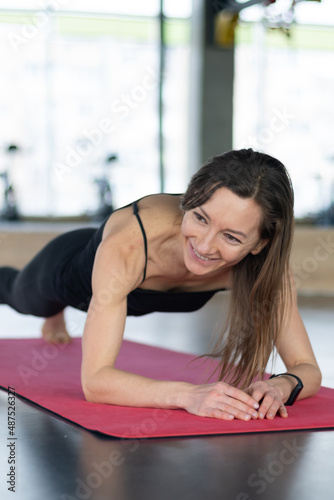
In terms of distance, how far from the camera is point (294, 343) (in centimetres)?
196

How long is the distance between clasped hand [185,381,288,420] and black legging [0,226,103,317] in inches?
23.0

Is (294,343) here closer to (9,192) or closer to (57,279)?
(57,279)

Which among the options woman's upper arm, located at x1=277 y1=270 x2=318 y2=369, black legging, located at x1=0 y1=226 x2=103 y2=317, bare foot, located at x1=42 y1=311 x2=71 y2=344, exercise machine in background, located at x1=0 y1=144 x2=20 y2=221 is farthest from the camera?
exercise machine in background, located at x1=0 y1=144 x2=20 y2=221

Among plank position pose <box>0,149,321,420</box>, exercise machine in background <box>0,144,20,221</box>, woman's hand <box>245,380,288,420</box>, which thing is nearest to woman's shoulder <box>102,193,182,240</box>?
plank position pose <box>0,149,321,420</box>

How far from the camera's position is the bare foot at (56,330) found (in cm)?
289

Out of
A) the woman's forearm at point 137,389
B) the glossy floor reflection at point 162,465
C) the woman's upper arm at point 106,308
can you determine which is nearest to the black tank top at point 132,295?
the woman's upper arm at point 106,308

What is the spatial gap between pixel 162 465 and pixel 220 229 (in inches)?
19.8

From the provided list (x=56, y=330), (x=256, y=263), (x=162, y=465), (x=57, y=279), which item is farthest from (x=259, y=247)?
(x=56, y=330)

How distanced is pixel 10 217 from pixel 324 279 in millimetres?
2521

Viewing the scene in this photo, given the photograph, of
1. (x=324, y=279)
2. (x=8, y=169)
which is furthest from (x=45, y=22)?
(x=324, y=279)

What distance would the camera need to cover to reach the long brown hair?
5.47ft

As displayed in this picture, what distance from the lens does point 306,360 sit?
197 centimetres

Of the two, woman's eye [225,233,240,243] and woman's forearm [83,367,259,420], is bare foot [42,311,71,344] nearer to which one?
woman's forearm [83,367,259,420]

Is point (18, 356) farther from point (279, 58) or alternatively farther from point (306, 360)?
point (279, 58)
